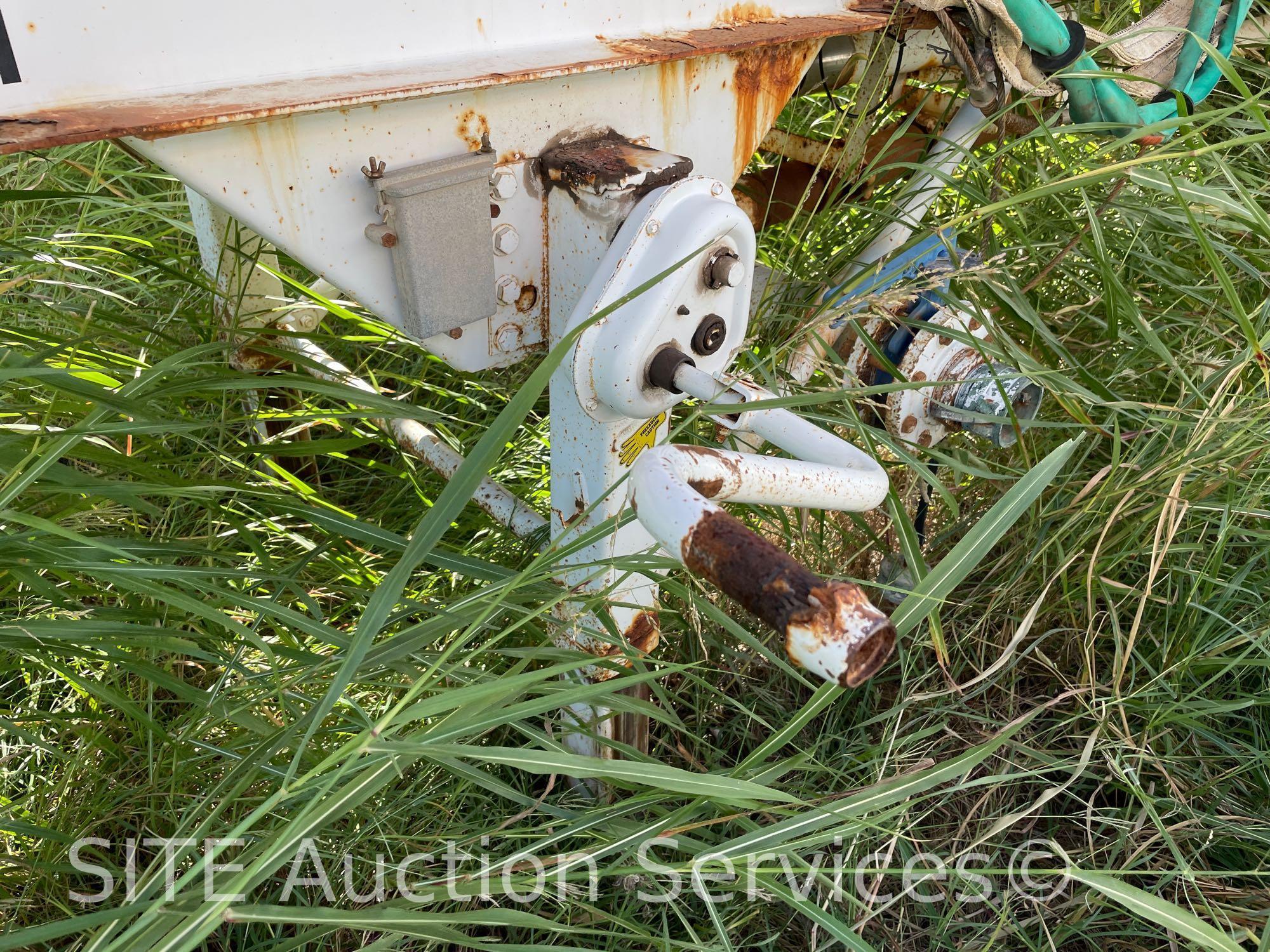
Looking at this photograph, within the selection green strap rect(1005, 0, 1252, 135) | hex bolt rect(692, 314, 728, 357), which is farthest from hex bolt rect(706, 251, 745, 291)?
green strap rect(1005, 0, 1252, 135)

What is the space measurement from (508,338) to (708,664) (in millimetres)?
690

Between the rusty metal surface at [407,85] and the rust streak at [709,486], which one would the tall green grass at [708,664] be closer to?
the rust streak at [709,486]

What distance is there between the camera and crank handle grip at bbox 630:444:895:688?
0.67m

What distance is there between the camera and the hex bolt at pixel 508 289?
114 centimetres

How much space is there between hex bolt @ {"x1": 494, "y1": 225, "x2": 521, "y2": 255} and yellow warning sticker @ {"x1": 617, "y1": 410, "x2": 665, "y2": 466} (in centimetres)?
27

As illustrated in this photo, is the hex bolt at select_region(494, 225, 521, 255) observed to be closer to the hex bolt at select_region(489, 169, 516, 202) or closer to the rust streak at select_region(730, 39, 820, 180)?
the hex bolt at select_region(489, 169, 516, 202)

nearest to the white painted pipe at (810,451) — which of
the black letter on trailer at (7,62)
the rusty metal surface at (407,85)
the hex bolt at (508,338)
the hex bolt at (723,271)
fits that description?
the hex bolt at (723,271)

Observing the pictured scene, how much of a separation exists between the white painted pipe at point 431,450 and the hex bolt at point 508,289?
0.36 m

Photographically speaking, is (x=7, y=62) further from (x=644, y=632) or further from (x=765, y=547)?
(x=644, y=632)

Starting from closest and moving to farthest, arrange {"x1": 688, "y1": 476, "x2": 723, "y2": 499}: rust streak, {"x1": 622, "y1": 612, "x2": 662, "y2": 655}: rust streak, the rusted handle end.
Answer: the rusted handle end < {"x1": 688, "y1": 476, "x2": 723, "y2": 499}: rust streak < {"x1": 622, "y1": 612, "x2": 662, "y2": 655}: rust streak

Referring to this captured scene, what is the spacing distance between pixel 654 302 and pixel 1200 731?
104cm

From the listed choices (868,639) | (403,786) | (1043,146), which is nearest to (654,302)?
(868,639)

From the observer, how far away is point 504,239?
3.65 ft

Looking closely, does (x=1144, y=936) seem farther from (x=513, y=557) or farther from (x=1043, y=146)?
(x=1043, y=146)
